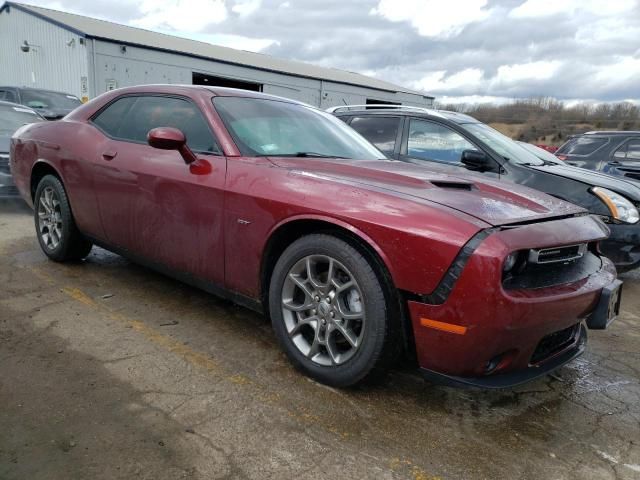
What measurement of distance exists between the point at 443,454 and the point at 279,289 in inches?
43.2

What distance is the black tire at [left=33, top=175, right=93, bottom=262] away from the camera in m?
4.07

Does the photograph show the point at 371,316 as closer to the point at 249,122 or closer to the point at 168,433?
the point at 168,433

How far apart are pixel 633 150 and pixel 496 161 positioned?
4481 millimetres

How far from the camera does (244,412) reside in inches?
90.7

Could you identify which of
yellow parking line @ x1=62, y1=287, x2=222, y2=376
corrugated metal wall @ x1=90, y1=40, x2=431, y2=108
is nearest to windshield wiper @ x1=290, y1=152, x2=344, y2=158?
yellow parking line @ x1=62, y1=287, x2=222, y2=376

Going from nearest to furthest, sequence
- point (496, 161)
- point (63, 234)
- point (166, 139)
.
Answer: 1. point (166, 139)
2. point (63, 234)
3. point (496, 161)

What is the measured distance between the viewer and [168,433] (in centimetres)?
211

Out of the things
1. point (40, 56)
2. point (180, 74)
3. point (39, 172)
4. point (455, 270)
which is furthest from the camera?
point (180, 74)

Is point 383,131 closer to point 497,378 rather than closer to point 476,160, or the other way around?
point 476,160

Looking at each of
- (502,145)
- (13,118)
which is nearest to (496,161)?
(502,145)

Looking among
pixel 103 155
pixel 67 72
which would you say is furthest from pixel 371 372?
pixel 67 72

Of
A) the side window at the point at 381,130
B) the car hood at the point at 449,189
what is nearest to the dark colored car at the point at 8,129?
the side window at the point at 381,130

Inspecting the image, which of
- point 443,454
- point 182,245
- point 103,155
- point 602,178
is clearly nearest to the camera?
point 443,454

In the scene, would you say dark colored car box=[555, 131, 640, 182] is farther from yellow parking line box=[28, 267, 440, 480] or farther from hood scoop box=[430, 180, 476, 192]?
yellow parking line box=[28, 267, 440, 480]
